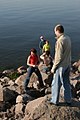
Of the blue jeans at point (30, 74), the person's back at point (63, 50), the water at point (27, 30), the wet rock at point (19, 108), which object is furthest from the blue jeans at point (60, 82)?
the water at point (27, 30)

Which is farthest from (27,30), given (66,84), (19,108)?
(66,84)

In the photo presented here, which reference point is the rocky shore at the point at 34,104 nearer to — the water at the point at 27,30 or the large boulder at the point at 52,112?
the large boulder at the point at 52,112

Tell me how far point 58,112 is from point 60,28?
2.79 metres

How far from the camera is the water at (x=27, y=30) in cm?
3180

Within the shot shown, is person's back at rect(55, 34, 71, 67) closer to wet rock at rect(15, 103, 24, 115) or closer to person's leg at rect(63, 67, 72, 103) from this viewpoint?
person's leg at rect(63, 67, 72, 103)

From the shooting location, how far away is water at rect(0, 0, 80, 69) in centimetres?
3180

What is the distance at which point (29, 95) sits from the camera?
48.4ft

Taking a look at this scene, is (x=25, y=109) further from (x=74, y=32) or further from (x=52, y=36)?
(x=74, y=32)

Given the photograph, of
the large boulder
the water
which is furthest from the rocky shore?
the water

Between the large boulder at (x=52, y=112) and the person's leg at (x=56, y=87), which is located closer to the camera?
the large boulder at (x=52, y=112)

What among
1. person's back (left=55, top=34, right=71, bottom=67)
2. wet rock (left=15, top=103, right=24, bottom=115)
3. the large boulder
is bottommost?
wet rock (left=15, top=103, right=24, bottom=115)

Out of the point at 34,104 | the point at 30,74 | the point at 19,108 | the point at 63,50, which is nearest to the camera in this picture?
the point at 63,50

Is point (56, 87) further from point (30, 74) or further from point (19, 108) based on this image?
point (30, 74)

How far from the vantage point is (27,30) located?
44.4 m
